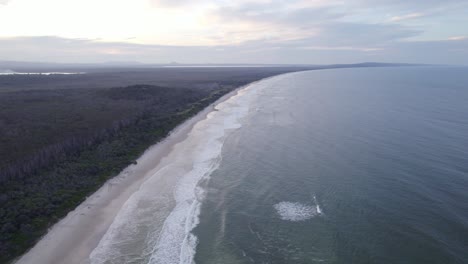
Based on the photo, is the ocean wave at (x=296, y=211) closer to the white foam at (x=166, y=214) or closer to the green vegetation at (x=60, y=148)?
the white foam at (x=166, y=214)

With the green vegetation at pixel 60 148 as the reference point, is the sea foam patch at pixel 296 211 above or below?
below

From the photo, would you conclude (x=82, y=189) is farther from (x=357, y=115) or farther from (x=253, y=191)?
(x=357, y=115)

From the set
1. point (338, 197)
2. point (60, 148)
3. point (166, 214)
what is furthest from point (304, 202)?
point (60, 148)

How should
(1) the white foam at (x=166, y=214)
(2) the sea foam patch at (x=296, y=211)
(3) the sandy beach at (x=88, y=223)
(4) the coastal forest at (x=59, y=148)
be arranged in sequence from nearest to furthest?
(3) the sandy beach at (x=88, y=223), (1) the white foam at (x=166, y=214), (4) the coastal forest at (x=59, y=148), (2) the sea foam patch at (x=296, y=211)

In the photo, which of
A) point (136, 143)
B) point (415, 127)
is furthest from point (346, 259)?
point (415, 127)

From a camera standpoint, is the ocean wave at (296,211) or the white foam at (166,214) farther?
the ocean wave at (296,211)

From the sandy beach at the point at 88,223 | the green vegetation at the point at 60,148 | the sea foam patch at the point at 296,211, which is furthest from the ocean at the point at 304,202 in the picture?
the green vegetation at the point at 60,148

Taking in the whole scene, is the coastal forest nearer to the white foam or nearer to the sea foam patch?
the white foam
